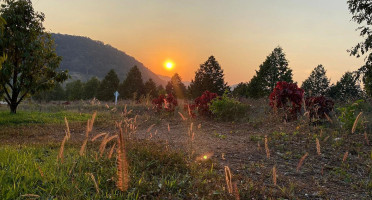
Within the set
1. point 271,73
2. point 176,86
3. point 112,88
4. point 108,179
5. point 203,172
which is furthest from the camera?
point 176,86

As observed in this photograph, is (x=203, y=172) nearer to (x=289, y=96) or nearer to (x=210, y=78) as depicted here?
(x=289, y=96)

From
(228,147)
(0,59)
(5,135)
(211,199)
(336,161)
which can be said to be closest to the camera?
(211,199)

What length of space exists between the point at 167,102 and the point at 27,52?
6940 millimetres

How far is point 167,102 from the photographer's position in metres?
12.6

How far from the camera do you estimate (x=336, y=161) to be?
4.92 m

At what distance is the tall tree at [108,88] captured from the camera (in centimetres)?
3997

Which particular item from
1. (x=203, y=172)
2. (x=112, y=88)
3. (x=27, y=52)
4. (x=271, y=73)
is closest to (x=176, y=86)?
(x=112, y=88)

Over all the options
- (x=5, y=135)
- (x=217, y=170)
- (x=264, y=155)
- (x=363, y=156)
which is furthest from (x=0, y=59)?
(x=363, y=156)

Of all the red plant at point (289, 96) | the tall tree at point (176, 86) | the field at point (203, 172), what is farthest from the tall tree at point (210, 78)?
Result: the field at point (203, 172)

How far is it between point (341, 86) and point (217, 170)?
50.6 metres

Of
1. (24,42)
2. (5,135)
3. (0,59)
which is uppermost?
(24,42)

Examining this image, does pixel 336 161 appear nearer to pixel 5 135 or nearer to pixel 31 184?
pixel 31 184

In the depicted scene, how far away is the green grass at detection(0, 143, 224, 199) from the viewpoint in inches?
116

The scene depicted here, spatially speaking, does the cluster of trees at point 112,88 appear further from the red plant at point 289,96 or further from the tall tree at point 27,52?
the red plant at point 289,96
